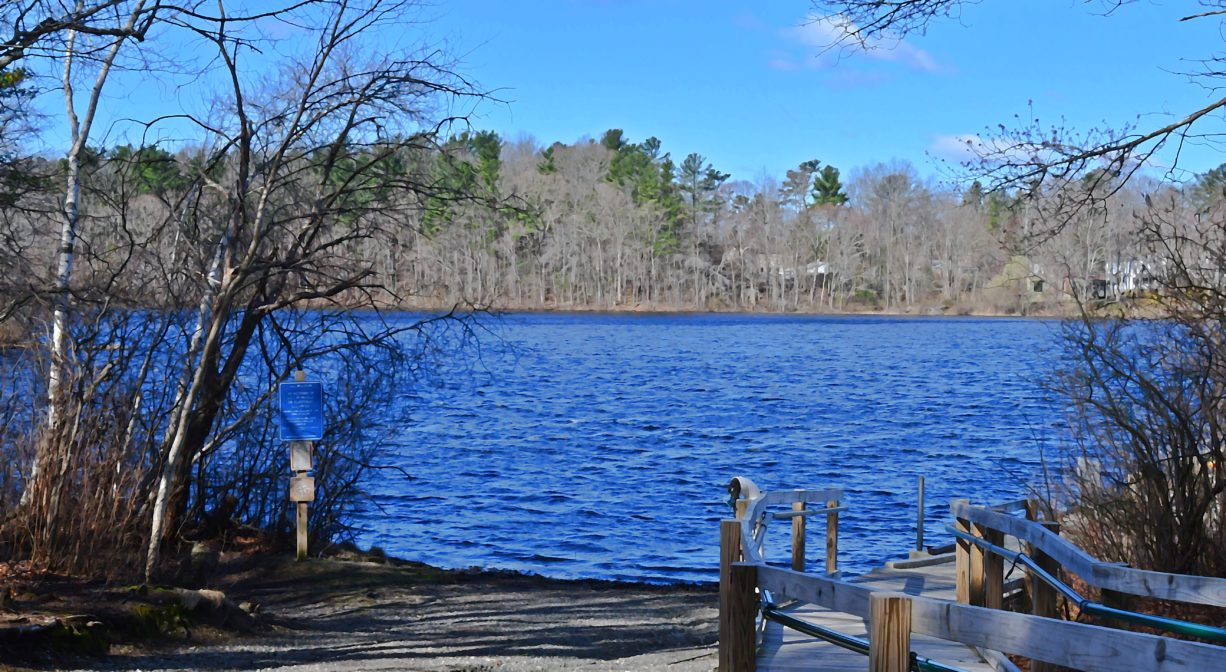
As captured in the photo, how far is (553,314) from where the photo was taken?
400ft

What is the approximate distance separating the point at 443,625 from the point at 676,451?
20.9 meters

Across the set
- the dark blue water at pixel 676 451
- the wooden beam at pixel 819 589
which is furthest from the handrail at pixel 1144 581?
the dark blue water at pixel 676 451

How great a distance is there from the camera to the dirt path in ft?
30.8

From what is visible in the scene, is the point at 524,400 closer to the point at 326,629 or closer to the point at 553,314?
the point at 326,629

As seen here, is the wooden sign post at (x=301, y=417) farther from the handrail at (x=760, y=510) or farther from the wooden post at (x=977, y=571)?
the wooden post at (x=977, y=571)

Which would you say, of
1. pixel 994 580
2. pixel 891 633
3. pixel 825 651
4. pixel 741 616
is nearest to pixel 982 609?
pixel 891 633

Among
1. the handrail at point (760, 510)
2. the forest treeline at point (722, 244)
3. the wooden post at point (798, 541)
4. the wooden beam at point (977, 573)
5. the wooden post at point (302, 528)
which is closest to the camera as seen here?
the handrail at point (760, 510)

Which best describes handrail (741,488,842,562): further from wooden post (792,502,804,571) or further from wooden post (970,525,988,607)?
wooden post (970,525,988,607)

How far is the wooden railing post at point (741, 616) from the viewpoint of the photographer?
592 centimetres

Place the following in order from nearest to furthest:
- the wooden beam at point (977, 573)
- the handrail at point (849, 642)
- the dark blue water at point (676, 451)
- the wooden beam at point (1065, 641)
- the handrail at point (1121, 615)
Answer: the wooden beam at point (1065, 641), the handrail at point (849, 642), the handrail at point (1121, 615), the wooden beam at point (977, 573), the dark blue water at point (676, 451)

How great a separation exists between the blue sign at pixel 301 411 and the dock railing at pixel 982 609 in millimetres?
6586

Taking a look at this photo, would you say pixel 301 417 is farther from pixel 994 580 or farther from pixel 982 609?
pixel 982 609

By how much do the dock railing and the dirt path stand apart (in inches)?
84.2

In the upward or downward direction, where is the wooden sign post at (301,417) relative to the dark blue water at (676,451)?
upward
